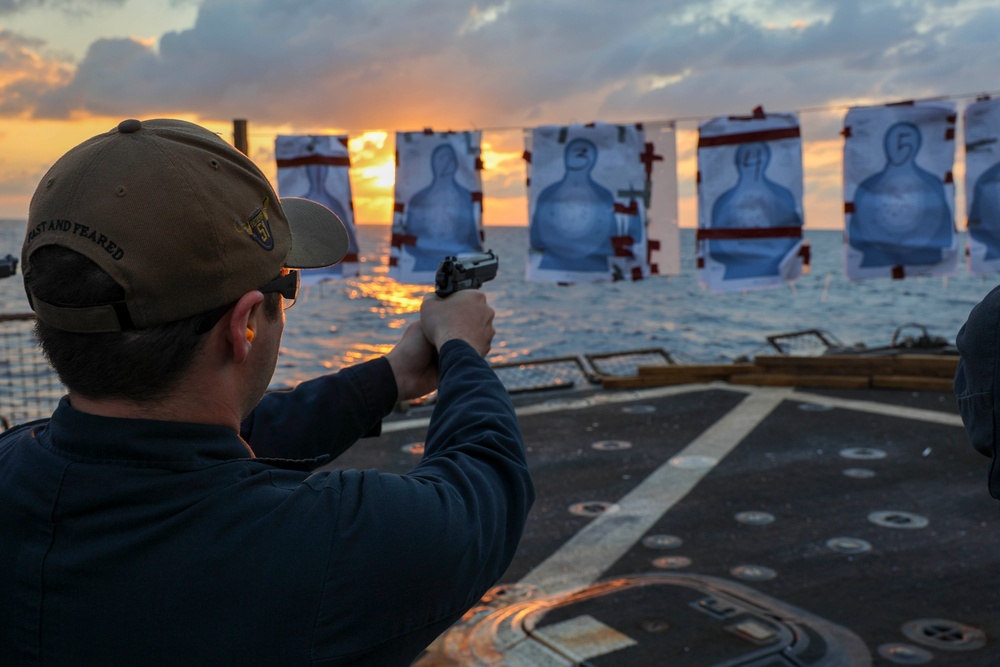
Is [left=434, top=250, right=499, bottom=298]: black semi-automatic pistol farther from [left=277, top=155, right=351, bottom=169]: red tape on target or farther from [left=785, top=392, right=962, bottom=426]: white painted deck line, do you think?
[left=785, top=392, right=962, bottom=426]: white painted deck line

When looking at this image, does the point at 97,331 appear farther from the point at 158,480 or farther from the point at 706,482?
the point at 706,482

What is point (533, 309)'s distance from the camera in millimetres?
61062

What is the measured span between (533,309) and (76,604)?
59886 millimetres

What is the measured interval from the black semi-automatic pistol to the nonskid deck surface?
10.00 feet

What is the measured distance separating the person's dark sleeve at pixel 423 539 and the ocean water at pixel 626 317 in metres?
20.2

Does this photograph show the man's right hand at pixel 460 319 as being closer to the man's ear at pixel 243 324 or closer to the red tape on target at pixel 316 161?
the man's ear at pixel 243 324

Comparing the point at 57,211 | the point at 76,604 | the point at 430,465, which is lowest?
the point at 76,604

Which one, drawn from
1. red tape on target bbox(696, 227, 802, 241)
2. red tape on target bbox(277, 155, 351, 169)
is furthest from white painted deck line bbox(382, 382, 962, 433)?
red tape on target bbox(277, 155, 351, 169)

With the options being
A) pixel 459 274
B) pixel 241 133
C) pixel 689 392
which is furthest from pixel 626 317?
pixel 459 274

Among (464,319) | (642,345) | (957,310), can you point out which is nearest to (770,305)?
(957,310)

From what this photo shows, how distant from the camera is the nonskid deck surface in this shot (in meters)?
4.79

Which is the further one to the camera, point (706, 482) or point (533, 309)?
point (533, 309)

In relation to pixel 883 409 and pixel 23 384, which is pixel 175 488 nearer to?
pixel 23 384

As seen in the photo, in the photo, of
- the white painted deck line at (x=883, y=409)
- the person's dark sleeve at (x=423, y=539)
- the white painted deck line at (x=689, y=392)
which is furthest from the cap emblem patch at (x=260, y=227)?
the white painted deck line at (x=883, y=409)
